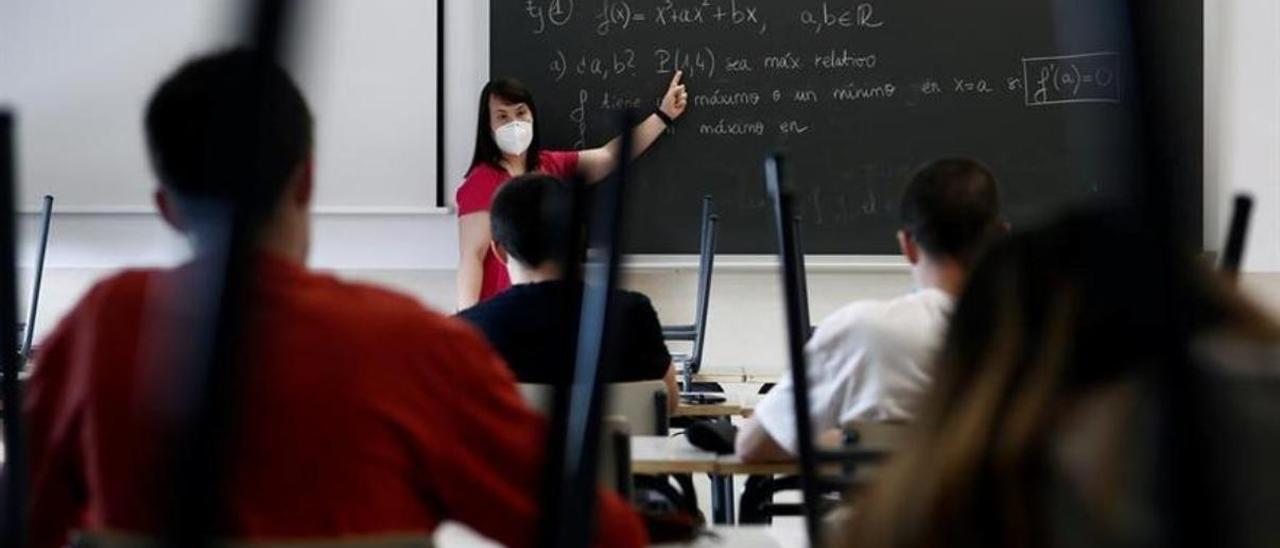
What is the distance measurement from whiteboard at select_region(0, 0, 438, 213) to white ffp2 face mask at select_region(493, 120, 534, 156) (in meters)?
0.61

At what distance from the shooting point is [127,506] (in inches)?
40.7

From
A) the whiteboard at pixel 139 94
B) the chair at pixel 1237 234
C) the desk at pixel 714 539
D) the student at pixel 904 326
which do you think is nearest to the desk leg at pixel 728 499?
the student at pixel 904 326

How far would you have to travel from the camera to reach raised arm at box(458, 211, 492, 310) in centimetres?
494

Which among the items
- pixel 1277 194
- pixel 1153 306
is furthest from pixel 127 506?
pixel 1277 194

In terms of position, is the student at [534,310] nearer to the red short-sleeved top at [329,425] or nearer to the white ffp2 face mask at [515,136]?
the red short-sleeved top at [329,425]

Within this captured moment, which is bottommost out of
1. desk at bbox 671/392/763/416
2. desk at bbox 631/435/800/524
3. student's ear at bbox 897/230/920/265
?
desk at bbox 671/392/763/416

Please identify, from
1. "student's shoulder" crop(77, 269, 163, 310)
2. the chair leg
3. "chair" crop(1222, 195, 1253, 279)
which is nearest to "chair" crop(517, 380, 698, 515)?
the chair leg

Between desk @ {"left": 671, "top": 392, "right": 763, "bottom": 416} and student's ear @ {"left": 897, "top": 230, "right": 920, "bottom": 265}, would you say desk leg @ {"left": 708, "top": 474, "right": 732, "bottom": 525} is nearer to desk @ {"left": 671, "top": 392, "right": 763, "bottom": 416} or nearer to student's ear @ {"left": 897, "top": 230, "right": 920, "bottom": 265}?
desk @ {"left": 671, "top": 392, "right": 763, "bottom": 416}

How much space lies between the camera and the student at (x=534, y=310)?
8.91 feet

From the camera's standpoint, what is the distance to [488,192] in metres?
4.88

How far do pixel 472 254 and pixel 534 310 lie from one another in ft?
7.46

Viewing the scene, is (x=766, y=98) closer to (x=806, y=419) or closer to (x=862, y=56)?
(x=862, y=56)

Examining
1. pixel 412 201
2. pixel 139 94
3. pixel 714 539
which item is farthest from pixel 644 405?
pixel 139 94

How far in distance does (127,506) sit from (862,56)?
4.49 m
